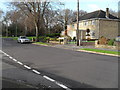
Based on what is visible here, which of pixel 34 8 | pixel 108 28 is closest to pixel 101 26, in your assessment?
pixel 108 28

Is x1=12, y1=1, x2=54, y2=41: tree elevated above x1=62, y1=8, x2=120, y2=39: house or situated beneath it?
elevated above

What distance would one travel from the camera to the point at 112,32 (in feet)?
149

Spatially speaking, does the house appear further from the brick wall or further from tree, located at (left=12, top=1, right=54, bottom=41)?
tree, located at (left=12, top=1, right=54, bottom=41)

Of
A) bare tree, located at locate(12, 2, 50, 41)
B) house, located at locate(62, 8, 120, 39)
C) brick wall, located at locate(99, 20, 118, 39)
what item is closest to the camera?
bare tree, located at locate(12, 2, 50, 41)

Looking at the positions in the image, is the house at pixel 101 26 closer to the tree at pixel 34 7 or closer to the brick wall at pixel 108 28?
the brick wall at pixel 108 28

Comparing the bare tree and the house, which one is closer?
Answer: the bare tree

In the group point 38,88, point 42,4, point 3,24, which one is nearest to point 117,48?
point 38,88

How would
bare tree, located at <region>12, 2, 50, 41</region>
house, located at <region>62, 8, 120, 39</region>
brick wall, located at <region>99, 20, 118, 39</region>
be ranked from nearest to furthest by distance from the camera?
bare tree, located at <region>12, 2, 50, 41</region> → house, located at <region>62, 8, 120, 39</region> → brick wall, located at <region>99, 20, 118, 39</region>

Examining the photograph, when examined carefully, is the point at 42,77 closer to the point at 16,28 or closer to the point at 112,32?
the point at 112,32

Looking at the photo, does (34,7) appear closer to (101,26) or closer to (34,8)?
(34,8)

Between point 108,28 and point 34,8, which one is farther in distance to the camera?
point 108,28

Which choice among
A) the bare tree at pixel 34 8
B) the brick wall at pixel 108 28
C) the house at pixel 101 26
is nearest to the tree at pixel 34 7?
the bare tree at pixel 34 8

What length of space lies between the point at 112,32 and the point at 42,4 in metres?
21.1

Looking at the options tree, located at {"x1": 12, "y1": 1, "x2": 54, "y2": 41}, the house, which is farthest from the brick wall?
tree, located at {"x1": 12, "y1": 1, "x2": 54, "y2": 41}
